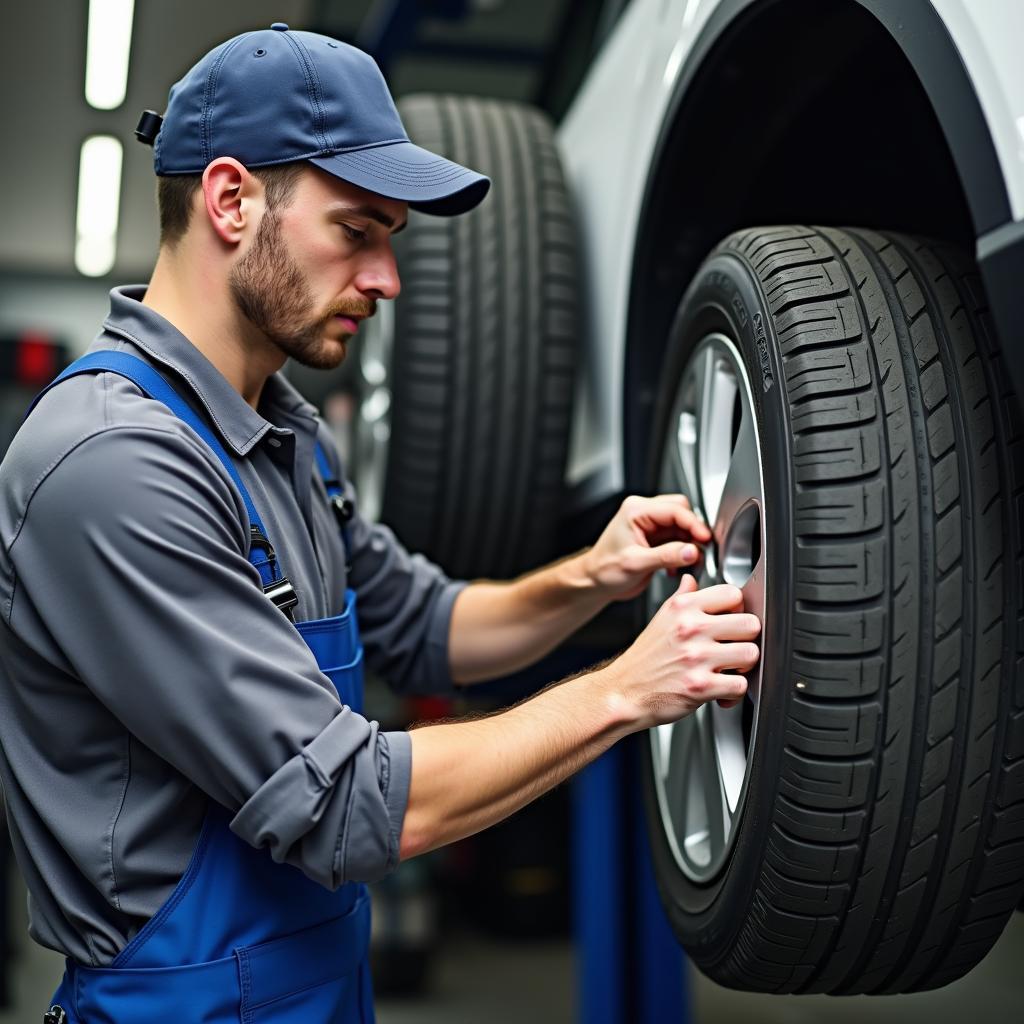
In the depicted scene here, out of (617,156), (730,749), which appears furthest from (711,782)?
(617,156)

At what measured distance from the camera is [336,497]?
1.37 m

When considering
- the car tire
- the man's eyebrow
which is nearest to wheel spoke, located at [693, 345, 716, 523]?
the car tire

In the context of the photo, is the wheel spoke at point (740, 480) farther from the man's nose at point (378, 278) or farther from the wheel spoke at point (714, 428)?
the man's nose at point (378, 278)

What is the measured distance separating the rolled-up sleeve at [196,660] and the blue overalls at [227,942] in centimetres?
9

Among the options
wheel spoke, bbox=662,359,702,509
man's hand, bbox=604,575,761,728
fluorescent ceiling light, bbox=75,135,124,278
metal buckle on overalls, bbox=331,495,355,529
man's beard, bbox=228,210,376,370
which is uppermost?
fluorescent ceiling light, bbox=75,135,124,278

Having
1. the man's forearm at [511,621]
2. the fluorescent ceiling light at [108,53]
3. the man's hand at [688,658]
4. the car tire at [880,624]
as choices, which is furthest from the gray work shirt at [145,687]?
the fluorescent ceiling light at [108,53]

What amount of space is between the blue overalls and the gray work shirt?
21mm

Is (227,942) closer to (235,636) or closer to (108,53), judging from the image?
(235,636)

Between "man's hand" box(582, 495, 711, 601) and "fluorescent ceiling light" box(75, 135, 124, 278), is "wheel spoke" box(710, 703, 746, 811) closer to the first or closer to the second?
"man's hand" box(582, 495, 711, 601)

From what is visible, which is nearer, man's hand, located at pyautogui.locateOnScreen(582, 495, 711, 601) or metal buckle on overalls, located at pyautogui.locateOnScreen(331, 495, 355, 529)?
man's hand, located at pyautogui.locateOnScreen(582, 495, 711, 601)

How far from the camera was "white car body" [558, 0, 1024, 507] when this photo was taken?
1182 millimetres

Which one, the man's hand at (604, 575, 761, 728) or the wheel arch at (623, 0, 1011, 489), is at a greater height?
the wheel arch at (623, 0, 1011, 489)

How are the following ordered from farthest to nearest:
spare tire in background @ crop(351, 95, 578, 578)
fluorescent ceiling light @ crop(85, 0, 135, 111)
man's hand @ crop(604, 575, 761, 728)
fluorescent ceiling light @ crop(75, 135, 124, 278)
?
fluorescent ceiling light @ crop(75, 135, 124, 278), fluorescent ceiling light @ crop(85, 0, 135, 111), spare tire in background @ crop(351, 95, 578, 578), man's hand @ crop(604, 575, 761, 728)

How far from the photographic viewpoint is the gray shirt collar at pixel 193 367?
3.63 feet
